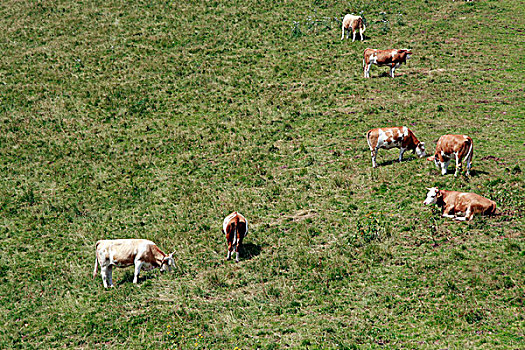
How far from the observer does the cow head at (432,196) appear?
682 inches

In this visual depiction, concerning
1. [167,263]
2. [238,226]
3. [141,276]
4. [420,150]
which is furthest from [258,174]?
[141,276]

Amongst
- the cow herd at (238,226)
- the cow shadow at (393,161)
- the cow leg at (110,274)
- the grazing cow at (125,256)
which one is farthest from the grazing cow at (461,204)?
the cow leg at (110,274)

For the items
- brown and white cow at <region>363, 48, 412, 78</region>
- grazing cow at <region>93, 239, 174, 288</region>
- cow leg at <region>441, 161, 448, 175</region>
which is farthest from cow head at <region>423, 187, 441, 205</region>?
brown and white cow at <region>363, 48, 412, 78</region>

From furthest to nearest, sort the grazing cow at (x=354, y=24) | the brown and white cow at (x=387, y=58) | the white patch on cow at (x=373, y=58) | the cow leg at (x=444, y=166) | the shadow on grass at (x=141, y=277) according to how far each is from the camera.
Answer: the grazing cow at (x=354, y=24)
the white patch on cow at (x=373, y=58)
the brown and white cow at (x=387, y=58)
the cow leg at (x=444, y=166)
the shadow on grass at (x=141, y=277)

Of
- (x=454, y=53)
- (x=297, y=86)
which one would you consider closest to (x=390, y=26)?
(x=454, y=53)

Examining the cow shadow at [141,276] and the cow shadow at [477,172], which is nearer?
the cow shadow at [141,276]

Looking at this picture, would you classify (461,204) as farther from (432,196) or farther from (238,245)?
(238,245)

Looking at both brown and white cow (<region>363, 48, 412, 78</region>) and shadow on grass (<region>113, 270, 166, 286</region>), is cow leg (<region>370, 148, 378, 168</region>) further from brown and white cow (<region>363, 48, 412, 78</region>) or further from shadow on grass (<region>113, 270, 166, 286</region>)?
brown and white cow (<region>363, 48, 412, 78</region>)

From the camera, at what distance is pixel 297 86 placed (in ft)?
108

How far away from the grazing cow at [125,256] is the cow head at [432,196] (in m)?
9.99

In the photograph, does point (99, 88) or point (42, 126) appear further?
point (99, 88)

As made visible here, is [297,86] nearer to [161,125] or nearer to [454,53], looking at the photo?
[161,125]

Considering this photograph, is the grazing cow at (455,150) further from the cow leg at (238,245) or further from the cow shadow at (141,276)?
the cow shadow at (141,276)

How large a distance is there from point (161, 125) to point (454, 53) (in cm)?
2195
